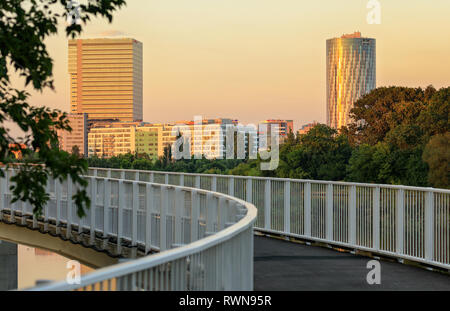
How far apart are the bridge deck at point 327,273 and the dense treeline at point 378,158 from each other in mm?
44892

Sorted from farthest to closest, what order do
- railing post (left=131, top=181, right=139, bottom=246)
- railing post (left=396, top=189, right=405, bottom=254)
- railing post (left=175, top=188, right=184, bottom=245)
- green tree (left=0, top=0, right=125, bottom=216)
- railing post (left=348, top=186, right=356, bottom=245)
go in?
1. railing post (left=131, top=181, right=139, bottom=246)
2. railing post (left=348, top=186, right=356, bottom=245)
3. railing post (left=175, top=188, right=184, bottom=245)
4. railing post (left=396, top=189, right=405, bottom=254)
5. green tree (left=0, top=0, right=125, bottom=216)

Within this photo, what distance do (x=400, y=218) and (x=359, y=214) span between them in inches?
61.3

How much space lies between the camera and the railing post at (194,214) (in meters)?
13.0

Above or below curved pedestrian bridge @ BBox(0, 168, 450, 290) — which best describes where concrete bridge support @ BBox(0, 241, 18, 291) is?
below

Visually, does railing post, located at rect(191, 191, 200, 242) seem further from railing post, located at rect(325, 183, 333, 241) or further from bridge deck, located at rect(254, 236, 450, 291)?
railing post, located at rect(325, 183, 333, 241)

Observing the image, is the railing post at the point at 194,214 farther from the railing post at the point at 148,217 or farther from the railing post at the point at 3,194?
the railing post at the point at 3,194

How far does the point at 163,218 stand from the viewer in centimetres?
1492

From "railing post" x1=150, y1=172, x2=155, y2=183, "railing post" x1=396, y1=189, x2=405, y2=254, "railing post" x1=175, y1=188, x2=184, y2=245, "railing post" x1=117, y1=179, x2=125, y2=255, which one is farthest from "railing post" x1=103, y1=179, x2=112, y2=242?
"railing post" x1=396, y1=189, x2=405, y2=254

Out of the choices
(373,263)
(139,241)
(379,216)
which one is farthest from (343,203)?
(139,241)

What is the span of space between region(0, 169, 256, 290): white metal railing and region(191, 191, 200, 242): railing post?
2 centimetres

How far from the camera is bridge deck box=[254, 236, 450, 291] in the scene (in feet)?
35.4
